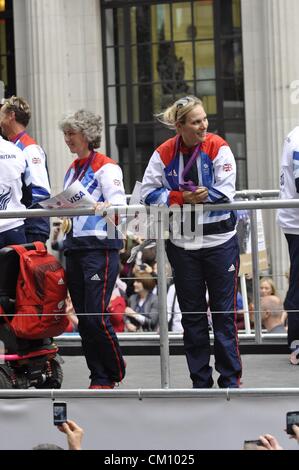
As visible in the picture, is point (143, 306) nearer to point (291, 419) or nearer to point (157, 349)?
point (157, 349)

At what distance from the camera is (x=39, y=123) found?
2136 cm

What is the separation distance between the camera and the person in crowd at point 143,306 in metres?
10.9

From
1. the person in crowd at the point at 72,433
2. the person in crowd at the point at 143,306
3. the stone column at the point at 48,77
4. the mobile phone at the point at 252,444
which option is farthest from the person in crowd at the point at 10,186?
the stone column at the point at 48,77

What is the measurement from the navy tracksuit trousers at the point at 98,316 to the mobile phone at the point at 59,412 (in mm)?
469

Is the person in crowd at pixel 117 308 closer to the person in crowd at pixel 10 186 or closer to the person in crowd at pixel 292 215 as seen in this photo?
the person in crowd at pixel 10 186

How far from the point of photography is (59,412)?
7.70m

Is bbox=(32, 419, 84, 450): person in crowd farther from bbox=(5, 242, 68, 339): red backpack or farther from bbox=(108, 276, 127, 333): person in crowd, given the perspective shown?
bbox=(108, 276, 127, 333): person in crowd

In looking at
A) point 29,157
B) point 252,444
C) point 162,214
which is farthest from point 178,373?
point 29,157

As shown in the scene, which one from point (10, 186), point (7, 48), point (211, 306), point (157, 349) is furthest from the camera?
point (7, 48)

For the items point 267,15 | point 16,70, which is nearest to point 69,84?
point 16,70

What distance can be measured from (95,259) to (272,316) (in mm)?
2730

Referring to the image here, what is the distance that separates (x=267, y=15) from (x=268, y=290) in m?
9.93

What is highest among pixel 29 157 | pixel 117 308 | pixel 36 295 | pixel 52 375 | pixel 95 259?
pixel 29 157
